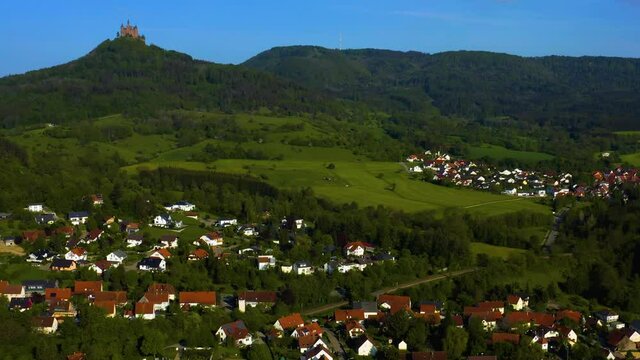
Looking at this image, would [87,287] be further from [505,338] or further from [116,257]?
[505,338]

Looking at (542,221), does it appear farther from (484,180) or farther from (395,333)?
(395,333)

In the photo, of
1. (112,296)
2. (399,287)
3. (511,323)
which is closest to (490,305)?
(511,323)

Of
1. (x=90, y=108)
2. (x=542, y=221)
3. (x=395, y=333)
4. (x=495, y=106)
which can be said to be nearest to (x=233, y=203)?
(x=542, y=221)

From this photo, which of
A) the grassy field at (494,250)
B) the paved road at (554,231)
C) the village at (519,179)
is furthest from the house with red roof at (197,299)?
the village at (519,179)

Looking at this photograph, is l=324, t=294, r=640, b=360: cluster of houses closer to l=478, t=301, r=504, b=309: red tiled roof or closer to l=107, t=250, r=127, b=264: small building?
l=478, t=301, r=504, b=309: red tiled roof

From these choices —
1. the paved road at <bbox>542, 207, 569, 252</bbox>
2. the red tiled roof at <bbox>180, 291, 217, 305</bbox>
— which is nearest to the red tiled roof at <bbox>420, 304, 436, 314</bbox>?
the red tiled roof at <bbox>180, 291, 217, 305</bbox>

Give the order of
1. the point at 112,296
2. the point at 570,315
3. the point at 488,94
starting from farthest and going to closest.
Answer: the point at 488,94 → the point at 112,296 → the point at 570,315
